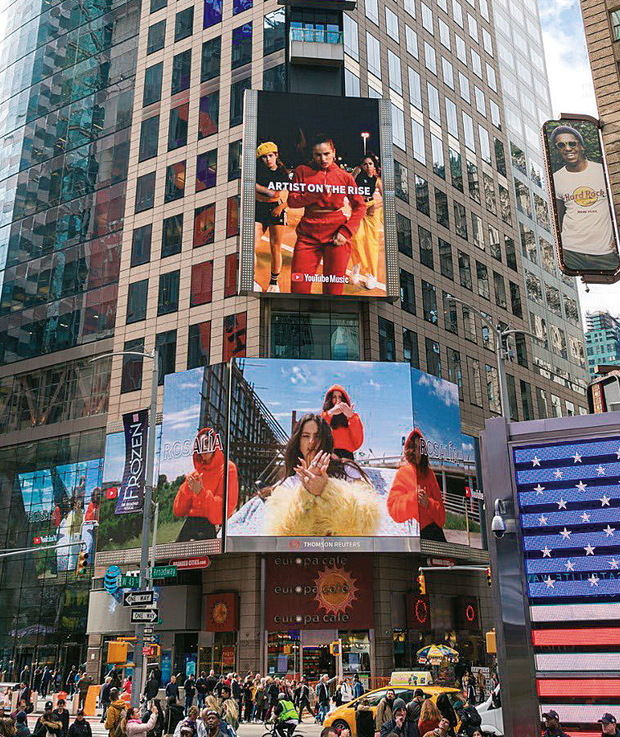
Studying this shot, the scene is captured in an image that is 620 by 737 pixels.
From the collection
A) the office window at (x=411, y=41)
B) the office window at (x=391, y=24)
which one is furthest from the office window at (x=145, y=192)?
the office window at (x=411, y=41)

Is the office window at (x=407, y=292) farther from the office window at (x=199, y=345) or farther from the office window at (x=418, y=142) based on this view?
the office window at (x=199, y=345)

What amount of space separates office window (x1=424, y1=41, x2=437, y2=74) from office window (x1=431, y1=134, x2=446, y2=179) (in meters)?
6.89

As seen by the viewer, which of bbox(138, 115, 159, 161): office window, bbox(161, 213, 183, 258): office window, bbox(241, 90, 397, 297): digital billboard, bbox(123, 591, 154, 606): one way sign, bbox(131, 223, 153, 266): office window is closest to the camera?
bbox(123, 591, 154, 606): one way sign

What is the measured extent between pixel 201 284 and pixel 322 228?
30.1ft

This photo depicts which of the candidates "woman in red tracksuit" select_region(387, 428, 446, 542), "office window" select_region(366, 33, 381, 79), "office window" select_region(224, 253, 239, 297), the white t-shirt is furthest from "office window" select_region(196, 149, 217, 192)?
the white t-shirt

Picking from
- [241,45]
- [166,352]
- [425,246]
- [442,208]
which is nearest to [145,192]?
[241,45]

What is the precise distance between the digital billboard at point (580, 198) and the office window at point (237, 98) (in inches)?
1238

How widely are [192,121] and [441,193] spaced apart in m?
19.6

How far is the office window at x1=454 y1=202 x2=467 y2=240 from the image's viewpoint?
62.7 metres

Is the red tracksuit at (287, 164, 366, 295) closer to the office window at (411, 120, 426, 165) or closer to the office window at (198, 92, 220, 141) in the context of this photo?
the office window at (198, 92, 220, 141)

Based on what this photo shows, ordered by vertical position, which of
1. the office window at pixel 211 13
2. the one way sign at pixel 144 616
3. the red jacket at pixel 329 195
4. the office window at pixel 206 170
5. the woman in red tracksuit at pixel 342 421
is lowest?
the one way sign at pixel 144 616

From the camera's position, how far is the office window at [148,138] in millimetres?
58250

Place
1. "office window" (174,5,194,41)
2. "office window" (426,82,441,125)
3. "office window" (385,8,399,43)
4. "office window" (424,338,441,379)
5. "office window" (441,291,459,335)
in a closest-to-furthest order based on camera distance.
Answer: "office window" (424,338,441,379) → "office window" (441,291,459,335) → "office window" (174,5,194,41) → "office window" (385,8,399,43) → "office window" (426,82,441,125)

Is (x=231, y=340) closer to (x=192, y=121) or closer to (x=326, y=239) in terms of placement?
(x=326, y=239)
